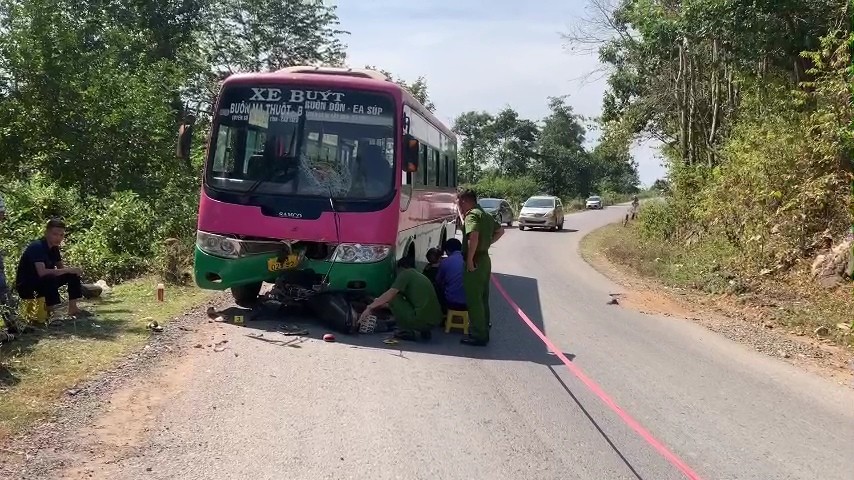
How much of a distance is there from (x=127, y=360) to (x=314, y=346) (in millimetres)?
1895

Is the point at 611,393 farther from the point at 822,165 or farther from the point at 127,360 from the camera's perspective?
the point at 822,165

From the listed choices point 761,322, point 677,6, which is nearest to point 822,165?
point 761,322

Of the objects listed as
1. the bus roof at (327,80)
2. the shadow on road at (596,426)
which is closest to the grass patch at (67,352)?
the bus roof at (327,80)

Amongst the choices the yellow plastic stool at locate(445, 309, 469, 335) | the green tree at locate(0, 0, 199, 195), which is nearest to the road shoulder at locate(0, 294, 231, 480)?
the yellow plastic stool at locate(445, 309, 469, 335)

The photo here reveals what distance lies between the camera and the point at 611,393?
22.1ft

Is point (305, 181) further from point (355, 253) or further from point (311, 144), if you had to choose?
point (355, 253)

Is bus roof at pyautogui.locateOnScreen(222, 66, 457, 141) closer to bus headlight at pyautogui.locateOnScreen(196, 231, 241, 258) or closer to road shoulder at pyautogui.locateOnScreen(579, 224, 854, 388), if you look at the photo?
bus headlight at pyautogui.locateOnScreen(196, 231, 241, 258)

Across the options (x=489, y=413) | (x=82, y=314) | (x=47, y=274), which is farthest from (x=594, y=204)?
(x=489, y=413)

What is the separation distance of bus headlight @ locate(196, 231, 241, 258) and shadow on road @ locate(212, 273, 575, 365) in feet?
2.72

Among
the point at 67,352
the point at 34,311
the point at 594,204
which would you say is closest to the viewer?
the point at 67,352

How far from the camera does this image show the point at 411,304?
28.2 ft

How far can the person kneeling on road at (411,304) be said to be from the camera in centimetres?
850

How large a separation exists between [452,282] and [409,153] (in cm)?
163

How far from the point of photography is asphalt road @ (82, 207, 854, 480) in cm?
477
